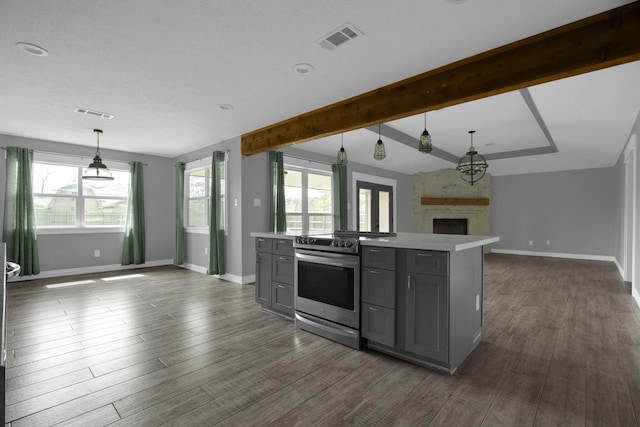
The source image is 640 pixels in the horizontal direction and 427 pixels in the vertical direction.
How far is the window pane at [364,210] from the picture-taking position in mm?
7779

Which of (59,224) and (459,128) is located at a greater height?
(459,128)

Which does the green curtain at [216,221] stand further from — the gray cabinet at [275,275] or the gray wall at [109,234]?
the gray wall at [109,234]

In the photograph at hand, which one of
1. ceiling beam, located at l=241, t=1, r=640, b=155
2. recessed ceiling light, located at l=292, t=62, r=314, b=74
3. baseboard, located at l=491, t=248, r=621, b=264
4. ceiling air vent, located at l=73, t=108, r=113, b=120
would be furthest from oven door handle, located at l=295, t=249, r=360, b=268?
baseboard, located at l=491, t=248, r=621, b=264

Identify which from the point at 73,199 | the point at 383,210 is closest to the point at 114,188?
the point at 73,199

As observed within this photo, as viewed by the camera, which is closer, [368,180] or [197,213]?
[197,213]

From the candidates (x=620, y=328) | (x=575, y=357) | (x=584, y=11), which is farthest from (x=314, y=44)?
(x=620, y=328)

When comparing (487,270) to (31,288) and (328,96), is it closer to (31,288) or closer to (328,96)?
(328,96)

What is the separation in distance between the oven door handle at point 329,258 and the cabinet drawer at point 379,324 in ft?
1.21

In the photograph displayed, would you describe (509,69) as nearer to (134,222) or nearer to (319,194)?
(319,194)

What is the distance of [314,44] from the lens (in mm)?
2443

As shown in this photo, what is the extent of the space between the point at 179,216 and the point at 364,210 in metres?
4.29

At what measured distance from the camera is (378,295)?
253cm

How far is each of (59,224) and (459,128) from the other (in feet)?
24.5

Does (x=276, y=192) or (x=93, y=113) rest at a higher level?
(x=93, y=113)
